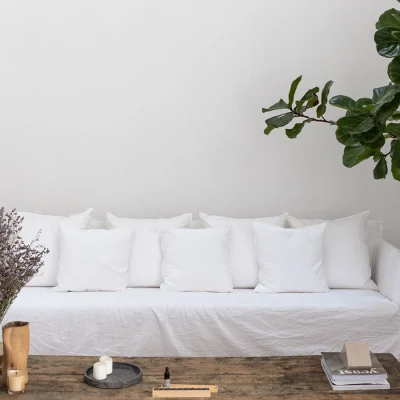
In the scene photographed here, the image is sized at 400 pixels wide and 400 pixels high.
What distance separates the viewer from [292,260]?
436 centimetres

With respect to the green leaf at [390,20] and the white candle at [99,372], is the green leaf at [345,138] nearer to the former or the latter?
the green leaf at [390,20]

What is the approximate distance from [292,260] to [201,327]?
0.76 metres

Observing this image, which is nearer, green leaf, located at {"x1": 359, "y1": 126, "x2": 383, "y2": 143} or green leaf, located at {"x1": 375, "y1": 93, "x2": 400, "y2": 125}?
green leaf, located at {"x1": 375, "y1": 93, "x2": 400, "y2": 125}

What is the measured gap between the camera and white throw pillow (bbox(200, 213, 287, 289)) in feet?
14.8

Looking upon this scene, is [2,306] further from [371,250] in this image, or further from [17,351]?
[371,250]

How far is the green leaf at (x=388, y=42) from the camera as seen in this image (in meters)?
3.00

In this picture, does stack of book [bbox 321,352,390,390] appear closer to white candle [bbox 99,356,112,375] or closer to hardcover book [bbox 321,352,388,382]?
hardcover book [bbox 321,352,388,382]

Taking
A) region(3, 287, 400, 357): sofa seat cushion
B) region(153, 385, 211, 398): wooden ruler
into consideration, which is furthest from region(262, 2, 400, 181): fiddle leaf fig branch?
region(153, 385, 211, 398): wooden ruler

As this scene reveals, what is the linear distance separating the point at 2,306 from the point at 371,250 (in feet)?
9.31

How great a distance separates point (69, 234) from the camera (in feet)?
14.4

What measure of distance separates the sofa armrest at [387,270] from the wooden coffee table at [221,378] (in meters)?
1.12

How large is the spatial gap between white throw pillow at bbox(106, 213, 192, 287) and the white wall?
1.00ft

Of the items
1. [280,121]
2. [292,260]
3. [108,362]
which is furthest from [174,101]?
[108,362]

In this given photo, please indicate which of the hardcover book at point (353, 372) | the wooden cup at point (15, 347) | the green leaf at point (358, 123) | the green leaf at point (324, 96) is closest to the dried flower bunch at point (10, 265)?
the wooden cup at point (15, 347)
